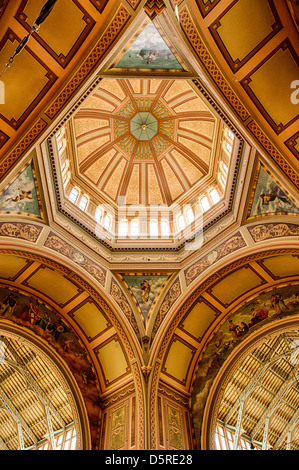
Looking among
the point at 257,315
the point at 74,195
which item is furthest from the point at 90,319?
the point at 257,315

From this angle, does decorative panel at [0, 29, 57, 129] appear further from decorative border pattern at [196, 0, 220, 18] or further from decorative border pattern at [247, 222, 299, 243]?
decorative border pattern at [247, 222, 299, 243]

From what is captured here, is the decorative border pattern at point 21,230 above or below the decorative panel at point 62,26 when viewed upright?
below

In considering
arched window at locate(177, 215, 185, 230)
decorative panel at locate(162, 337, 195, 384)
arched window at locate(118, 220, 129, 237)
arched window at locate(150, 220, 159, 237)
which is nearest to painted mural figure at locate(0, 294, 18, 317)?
arched window at locate(118, 220, 129, 237)

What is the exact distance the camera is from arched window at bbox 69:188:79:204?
54.0 ft

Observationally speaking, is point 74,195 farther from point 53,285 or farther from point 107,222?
point 53,285

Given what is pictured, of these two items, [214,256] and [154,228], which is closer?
[214,256]

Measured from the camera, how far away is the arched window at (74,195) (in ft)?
54.0

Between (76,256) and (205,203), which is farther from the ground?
(205,203)

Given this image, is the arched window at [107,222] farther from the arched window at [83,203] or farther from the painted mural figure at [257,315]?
the painted mural figure at [257,315]

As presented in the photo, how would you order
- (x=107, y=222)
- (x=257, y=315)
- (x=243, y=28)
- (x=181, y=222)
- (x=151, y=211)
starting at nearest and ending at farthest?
(x=243, y=28), (x=257, y=315), (x=107, y=222), (x=181, y=222), (x=151, y=211)

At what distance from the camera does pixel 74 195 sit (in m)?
16.9

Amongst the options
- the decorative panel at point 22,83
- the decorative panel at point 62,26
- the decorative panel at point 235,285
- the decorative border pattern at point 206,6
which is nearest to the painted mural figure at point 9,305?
the decorative panel at point 22,83

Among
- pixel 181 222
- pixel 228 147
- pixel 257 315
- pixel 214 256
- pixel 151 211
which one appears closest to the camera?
pixel 214 256

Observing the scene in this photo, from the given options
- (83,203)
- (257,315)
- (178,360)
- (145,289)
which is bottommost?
(178,360)
